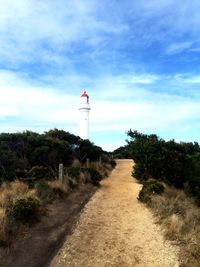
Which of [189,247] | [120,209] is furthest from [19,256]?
[120,209]

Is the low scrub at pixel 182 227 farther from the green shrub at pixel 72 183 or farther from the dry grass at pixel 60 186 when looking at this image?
the green shrub at pixel 72 183

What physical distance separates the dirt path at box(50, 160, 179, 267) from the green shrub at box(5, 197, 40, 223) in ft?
4.57

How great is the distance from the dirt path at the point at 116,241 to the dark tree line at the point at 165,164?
392 inches

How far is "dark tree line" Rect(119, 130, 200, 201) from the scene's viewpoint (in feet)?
88.8

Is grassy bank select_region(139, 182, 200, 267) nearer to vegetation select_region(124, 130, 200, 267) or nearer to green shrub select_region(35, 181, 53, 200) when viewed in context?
vegetation select_region(124, 130, 200, 267)

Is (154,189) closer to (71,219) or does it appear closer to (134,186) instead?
(134,186)

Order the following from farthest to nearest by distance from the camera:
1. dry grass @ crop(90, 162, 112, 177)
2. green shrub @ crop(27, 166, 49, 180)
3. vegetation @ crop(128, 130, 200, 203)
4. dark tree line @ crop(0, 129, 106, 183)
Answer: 1. dry grass @ crop(90, 162, 112, 177)
2. vegetation @ crop(128, 130, 200, 203)
3. dark tree line @ crop(0, 129, 106, 183)
4. green shrub @ crop(27, 166, 49, 180)

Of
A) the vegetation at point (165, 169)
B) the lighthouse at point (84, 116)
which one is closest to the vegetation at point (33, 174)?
the vegetation at point (165, 169)

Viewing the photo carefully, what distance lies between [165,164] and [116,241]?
16.2 m

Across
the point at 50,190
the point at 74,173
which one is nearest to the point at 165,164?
the point at 74,173

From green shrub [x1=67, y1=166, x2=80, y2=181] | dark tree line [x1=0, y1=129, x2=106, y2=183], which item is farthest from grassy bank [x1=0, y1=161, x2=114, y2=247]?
dark tree line [x1=0, y1=129, x2=106, y2=183]

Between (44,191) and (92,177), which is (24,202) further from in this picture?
(92,177)

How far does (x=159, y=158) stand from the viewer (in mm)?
26938

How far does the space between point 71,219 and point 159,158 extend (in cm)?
1425
